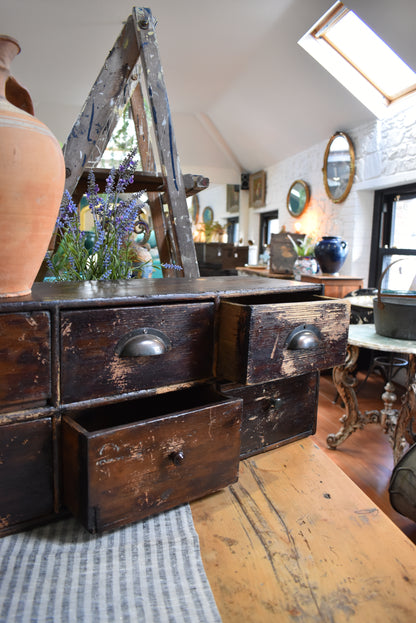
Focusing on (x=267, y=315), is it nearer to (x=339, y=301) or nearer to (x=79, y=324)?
(x=339, y=301)

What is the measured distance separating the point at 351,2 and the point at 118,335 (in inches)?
152

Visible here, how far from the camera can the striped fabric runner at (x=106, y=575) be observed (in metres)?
0.53

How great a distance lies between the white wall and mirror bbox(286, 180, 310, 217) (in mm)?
77

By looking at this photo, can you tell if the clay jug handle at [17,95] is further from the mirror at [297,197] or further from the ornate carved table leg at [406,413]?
the mirror at [297,197]

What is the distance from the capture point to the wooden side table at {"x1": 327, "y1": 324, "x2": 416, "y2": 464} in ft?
6.44

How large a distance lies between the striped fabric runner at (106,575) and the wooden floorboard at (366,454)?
4.77ft

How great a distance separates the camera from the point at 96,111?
132 cm

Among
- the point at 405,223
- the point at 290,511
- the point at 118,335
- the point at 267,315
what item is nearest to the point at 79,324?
the point at 118,335

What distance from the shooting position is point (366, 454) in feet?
7.91

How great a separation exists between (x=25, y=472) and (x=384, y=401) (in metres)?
2.10

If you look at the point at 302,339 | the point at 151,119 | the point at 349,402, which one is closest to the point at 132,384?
the point at 302,339

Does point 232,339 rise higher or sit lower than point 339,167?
lower

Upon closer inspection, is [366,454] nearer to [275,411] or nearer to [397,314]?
[397,314]

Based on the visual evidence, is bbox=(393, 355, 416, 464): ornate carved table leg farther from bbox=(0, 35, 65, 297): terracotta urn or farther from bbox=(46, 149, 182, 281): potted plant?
bbox=(0, 35, 65, 297): terracotta urn
